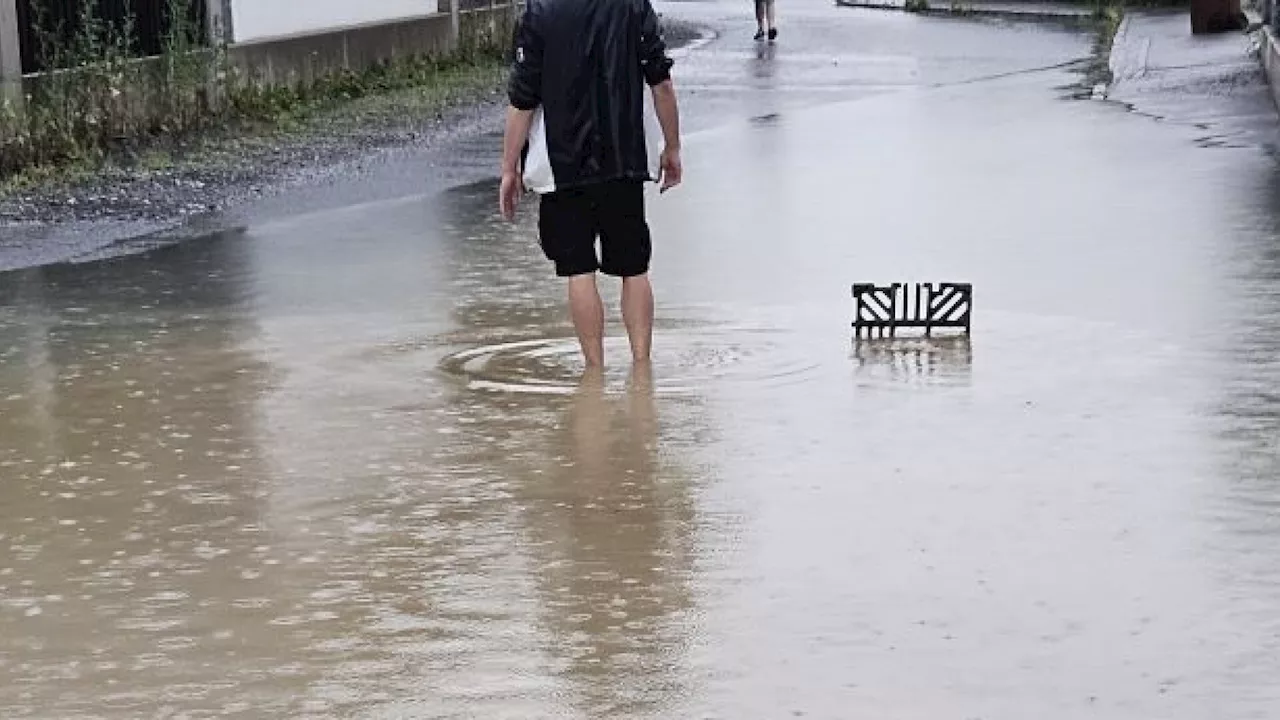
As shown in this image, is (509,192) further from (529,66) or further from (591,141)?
(529,66)

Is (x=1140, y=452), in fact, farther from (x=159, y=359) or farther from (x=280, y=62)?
(x=280, y=62)

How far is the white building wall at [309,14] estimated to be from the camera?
21.4 meters

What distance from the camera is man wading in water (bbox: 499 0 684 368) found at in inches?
346

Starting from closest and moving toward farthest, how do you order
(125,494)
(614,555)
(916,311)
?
(614,555) → (125,494) → (916,311)

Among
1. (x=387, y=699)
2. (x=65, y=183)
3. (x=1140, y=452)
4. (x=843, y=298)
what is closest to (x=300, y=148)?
(x=65, y=183)

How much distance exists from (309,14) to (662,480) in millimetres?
16383

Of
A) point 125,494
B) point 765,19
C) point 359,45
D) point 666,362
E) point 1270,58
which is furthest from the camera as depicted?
point 765,19

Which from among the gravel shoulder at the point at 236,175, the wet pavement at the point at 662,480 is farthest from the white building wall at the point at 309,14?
the wet pavement at the point at 662,480

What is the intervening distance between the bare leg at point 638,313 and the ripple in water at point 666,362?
0.08m

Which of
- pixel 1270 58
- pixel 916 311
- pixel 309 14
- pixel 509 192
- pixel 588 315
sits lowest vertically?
pixel 916 311

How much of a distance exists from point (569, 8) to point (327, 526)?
8.92 feet

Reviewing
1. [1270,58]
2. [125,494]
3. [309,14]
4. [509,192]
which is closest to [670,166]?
[509,192]

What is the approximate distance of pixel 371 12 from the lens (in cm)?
2445

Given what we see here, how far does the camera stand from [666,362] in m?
9.15
